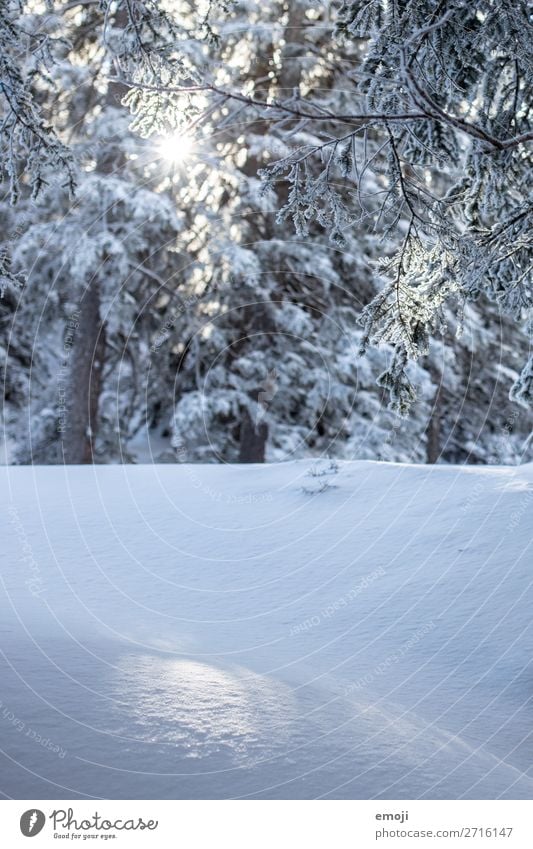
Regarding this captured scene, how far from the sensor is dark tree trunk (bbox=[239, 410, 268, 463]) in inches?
668

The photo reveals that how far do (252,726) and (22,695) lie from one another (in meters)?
1.34

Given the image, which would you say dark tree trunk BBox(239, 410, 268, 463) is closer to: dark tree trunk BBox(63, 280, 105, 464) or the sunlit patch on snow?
dark tree trunk BBox(63, 280, 105, 464)

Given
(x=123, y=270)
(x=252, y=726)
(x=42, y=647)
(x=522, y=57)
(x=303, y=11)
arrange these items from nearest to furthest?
(x=252, y=726), (x=42, y=647), (x=522, y=57), (x=123, y=270), (x=303, y=11)

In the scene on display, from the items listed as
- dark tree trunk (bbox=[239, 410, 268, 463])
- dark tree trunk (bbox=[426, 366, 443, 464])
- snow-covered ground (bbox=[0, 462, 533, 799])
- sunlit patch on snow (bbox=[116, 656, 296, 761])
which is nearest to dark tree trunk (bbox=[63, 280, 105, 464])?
snow-covered ground (bbox=[0, 462, 533, 799])

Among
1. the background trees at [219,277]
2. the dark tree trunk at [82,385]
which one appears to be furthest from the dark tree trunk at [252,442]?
the dark tree trunk at [82,385]

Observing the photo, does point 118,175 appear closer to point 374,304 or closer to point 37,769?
point 374,304

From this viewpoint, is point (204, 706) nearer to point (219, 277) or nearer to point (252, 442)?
point (219, 277)

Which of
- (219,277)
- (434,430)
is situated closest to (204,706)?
(219,277)

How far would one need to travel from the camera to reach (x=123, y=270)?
48.8 ft
